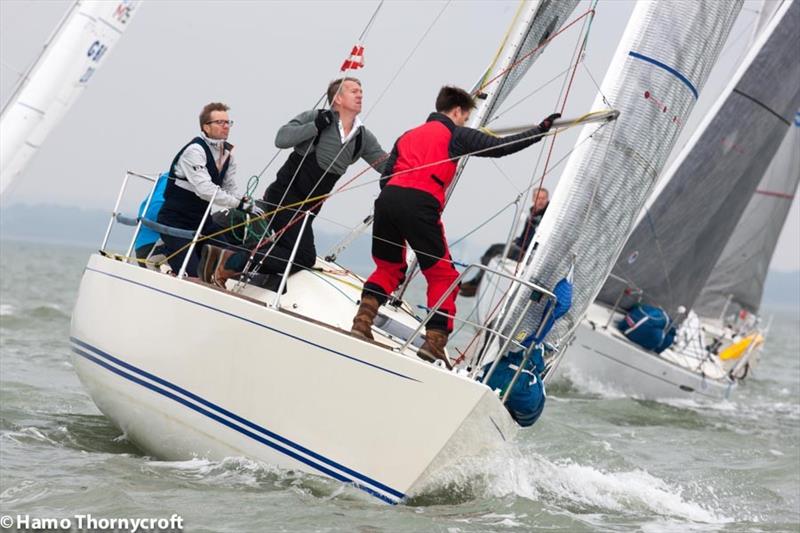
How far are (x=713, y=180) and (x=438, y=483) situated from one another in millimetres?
10007

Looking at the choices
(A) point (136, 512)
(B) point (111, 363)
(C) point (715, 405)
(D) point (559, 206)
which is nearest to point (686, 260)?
(C) point (715, 405)

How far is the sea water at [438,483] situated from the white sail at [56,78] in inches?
68.0

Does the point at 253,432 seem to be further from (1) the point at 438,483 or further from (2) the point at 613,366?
(2) the point at 613,366

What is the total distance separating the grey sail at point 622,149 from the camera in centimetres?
624

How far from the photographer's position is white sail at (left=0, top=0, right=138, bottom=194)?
27.5 ft

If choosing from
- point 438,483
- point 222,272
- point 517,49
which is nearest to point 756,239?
point 517,49

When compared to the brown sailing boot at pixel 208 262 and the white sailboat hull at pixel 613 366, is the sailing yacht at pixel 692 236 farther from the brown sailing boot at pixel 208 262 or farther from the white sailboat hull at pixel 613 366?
the brown sailing boot at pixel 208 262

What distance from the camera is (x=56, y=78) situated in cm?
852

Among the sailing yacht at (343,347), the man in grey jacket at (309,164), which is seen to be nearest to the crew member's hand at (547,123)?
the sailing yacht at (343,347)

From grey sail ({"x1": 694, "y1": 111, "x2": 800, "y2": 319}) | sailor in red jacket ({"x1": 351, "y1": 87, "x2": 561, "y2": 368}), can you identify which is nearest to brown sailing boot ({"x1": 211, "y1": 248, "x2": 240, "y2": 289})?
sailor in red jacket ({"x1": 351, "y1": 87, "x2": 561, "y2": 368})

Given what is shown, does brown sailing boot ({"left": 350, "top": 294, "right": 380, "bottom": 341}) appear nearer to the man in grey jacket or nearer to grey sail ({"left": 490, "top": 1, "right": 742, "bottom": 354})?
the man in grey jacket

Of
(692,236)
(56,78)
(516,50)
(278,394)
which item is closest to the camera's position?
(278,394)

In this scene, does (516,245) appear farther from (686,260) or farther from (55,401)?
(55,401)

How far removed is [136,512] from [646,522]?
8.16ft
